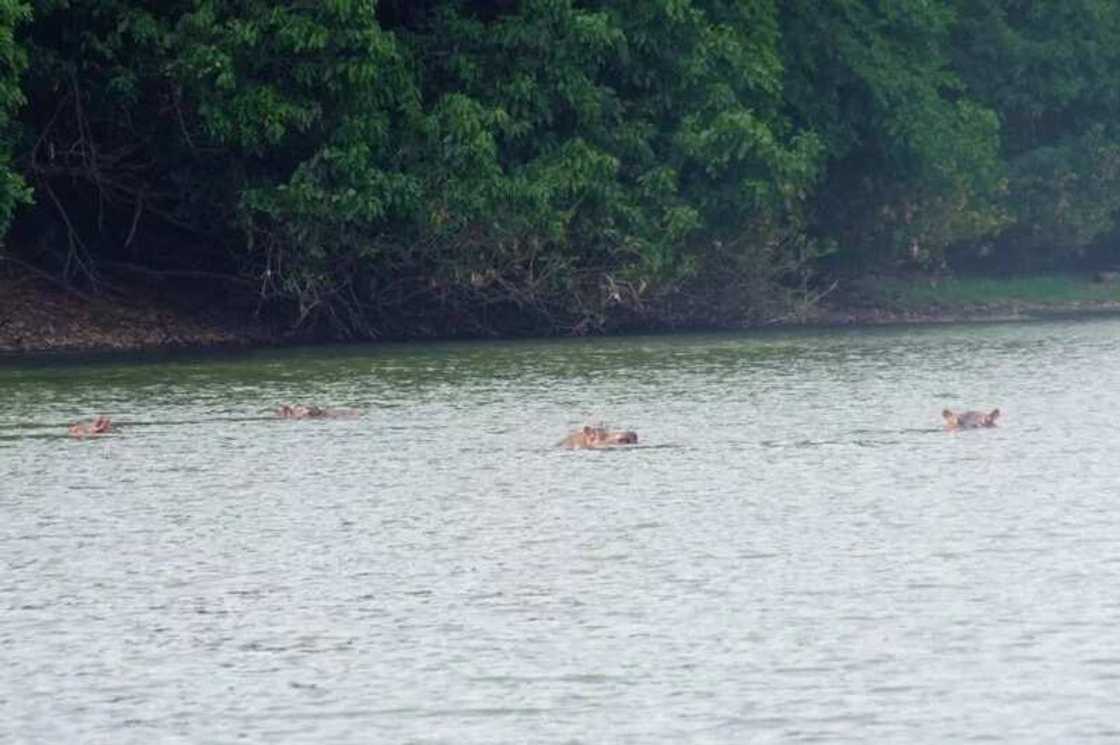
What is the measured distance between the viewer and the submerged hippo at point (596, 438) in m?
27.3

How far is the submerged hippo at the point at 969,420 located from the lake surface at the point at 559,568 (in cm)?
24

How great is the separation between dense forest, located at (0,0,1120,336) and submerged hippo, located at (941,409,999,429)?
51.2 ft

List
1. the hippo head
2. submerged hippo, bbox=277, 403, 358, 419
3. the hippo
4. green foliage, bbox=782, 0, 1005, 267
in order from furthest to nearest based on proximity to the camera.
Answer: green foliage, bbox=782, 0, 1005, 267
submerged hippo, bbox=277, 403, 358, 419
the hippo
the hippo head

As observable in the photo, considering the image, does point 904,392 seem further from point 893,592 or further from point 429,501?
point 893,592

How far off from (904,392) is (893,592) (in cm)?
1693

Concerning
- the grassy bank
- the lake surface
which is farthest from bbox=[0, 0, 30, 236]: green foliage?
the grassy bank

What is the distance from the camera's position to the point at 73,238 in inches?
1761

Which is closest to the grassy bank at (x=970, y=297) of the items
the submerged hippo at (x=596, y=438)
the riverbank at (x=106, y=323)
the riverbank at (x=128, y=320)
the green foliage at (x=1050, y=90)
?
the riverbank at (x=128, y=320)

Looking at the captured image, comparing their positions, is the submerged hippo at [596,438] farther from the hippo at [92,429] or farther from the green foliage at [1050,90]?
the green foliage at [1050,90]

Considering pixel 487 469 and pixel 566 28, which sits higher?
pixel 566 28

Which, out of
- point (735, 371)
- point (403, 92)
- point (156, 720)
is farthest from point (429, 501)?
point (403, 92)

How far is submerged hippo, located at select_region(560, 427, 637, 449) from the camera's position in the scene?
89.6 feet

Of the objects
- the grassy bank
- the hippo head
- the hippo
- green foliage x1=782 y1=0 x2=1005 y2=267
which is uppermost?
green foliage x1=782 y1=0 x2=1005 y2=267

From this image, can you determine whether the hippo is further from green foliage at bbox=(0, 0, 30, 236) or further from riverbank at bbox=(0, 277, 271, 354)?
riverbank at bbox=(0, 277, 271, 354)
